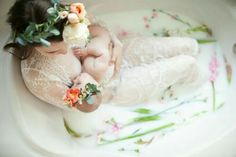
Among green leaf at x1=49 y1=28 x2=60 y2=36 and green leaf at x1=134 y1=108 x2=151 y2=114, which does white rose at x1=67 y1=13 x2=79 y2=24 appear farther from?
green leaf at x1=134 y1=108 x2=151 y2=114

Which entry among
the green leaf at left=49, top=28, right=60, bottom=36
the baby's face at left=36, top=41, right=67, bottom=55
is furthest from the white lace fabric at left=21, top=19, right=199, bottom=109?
the green leaf at left=49, top=28, right=60, bottom=36

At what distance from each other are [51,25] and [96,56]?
0.31m

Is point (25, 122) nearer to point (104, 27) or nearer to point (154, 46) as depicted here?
point (104, 27)

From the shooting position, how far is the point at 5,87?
1.20m

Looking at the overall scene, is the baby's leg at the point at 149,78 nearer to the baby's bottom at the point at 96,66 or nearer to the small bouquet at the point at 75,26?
the baby's bottom at the point at 96,66

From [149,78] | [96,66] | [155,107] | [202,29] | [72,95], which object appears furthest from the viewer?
[202,29]

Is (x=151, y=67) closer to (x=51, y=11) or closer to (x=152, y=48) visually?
(x=152, y=48)

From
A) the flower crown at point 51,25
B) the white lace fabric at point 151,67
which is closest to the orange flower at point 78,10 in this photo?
the flower crown at point 51,25

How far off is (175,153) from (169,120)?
19 centimetres

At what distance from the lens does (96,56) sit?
49.4 inches

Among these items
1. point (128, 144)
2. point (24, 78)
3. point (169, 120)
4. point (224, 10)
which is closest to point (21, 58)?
point (24, 78)

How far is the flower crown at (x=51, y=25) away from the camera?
3.13 ft

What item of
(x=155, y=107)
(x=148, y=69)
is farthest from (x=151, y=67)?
(x=155, y=107)

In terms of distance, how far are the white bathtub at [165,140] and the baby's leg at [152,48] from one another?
0.20 metres
